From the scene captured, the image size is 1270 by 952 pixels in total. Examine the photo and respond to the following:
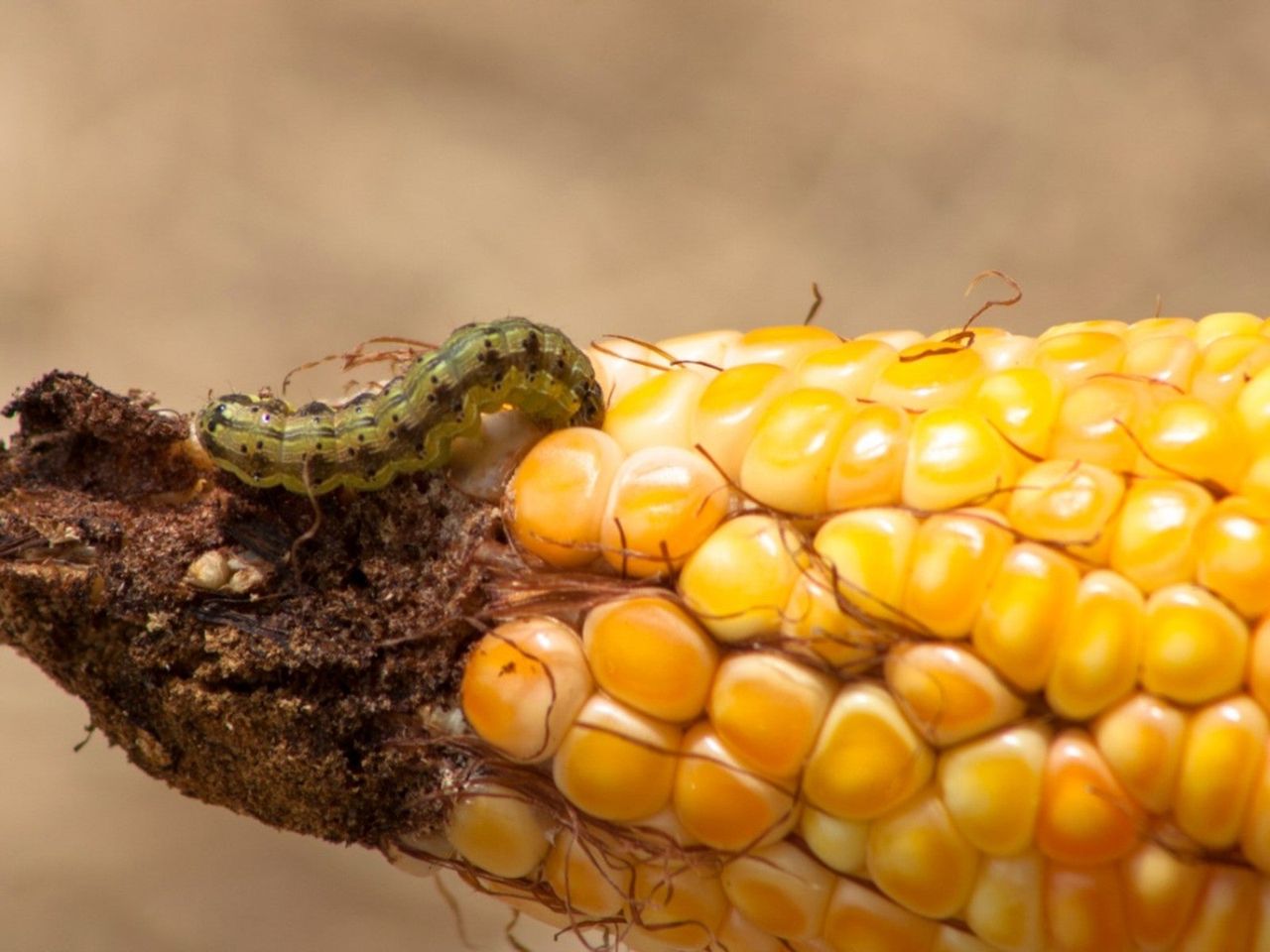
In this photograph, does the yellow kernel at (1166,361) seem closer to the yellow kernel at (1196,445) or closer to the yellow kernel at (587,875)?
the yellow kernel at (1196,445)

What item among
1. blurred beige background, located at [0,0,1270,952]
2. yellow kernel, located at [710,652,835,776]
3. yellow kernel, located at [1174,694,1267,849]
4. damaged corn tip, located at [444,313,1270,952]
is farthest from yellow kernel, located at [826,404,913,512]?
blurred beige background, located at [0,0,1270,952]

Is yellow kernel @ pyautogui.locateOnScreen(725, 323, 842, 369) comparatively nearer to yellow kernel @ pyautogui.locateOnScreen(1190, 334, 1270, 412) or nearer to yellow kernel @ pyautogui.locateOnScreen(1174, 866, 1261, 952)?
yellow kernel @ pyautogui.locateOnScreen(1190, 334, 1270, 412)

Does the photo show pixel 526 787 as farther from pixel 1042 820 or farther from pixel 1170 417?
pixel 1170 417

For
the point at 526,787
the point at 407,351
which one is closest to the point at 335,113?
the point at 407,351

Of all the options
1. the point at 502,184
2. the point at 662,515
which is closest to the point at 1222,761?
the point at 662,515

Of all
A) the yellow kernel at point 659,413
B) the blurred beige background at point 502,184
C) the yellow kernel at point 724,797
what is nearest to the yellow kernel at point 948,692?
the yellow kernel at point 724,797

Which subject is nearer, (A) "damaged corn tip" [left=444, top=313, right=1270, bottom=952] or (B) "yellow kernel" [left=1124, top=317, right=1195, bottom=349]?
(A) "damaged corn tip" [left=444, top=313, right=1270, bottom=952]
